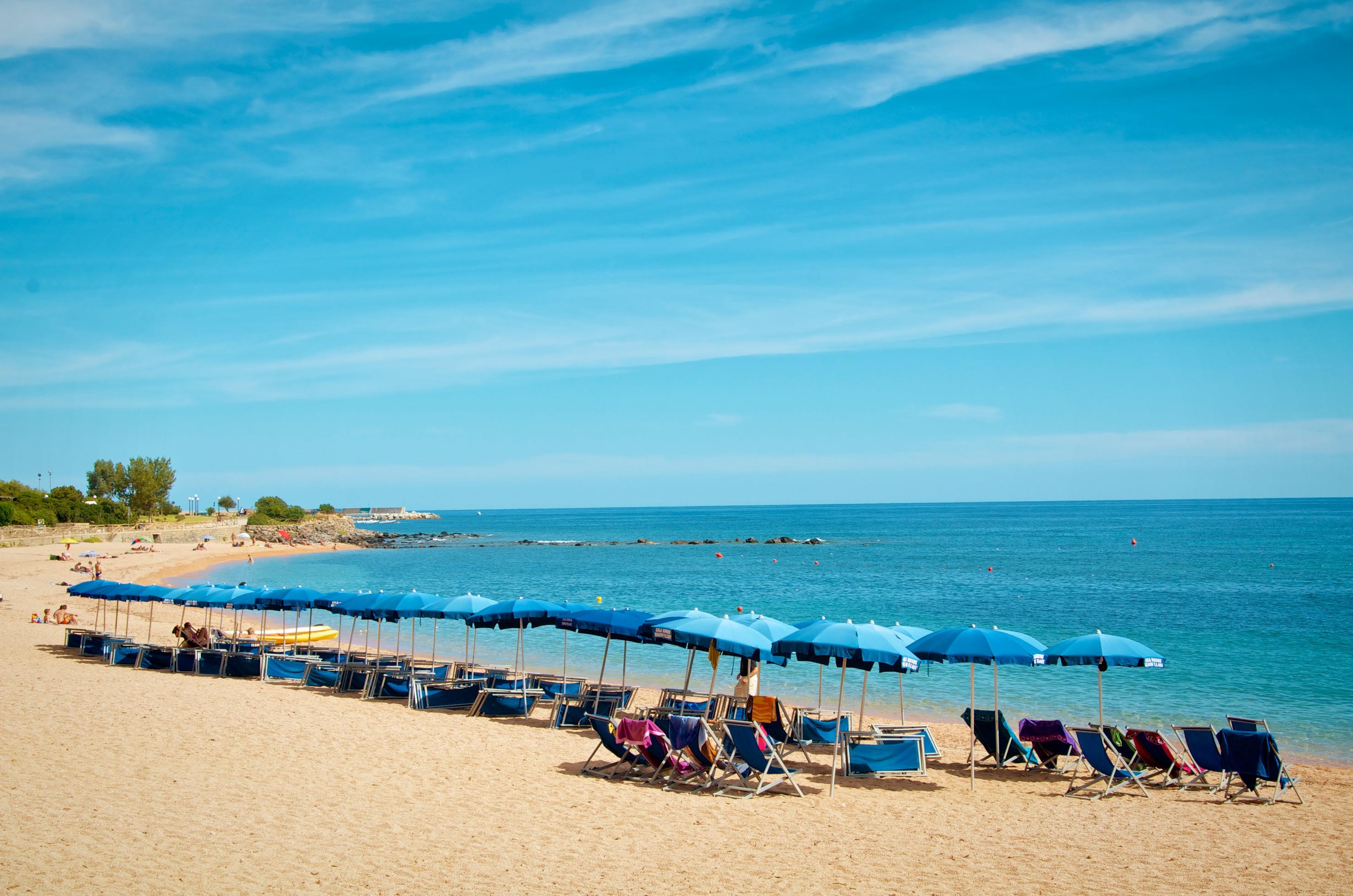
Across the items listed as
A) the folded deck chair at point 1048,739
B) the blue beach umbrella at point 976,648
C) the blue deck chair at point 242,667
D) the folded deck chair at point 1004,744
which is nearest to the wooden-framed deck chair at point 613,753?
the blue beach umbrella at point 976,648

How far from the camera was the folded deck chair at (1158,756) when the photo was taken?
10.9m

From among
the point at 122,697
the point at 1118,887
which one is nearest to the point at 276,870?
the point at 1118,887

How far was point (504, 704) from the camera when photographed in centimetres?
1487

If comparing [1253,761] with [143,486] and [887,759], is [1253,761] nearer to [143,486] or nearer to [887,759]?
[887,759]

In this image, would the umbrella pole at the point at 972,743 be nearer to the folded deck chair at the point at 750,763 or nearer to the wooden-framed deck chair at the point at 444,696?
the folded deck chair at the point at 750,763

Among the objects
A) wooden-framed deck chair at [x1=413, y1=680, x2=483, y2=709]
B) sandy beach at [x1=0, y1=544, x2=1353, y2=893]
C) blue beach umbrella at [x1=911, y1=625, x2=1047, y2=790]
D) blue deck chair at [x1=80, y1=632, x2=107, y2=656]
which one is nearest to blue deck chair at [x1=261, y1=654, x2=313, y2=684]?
wooden-framed deck chair at [x1=413, y1=680, x2=483, y2=709]

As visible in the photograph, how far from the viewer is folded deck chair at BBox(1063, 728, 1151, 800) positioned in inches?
420

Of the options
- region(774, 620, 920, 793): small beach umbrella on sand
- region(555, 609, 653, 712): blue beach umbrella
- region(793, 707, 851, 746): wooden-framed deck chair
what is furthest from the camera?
region(555, 609, 653, 712): blue beach umbrella

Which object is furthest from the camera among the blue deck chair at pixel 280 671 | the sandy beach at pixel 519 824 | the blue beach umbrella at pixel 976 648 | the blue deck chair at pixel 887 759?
the blue deck chair at pixel 280 671

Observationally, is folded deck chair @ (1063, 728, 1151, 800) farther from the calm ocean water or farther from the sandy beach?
the calm ocean water

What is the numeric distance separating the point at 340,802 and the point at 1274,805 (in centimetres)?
971

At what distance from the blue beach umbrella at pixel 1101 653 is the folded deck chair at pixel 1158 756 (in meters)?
0.41

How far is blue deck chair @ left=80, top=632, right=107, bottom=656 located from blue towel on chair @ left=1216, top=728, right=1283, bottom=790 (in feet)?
65.7

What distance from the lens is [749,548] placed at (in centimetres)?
8600
